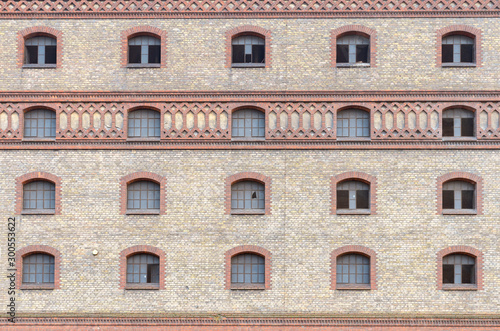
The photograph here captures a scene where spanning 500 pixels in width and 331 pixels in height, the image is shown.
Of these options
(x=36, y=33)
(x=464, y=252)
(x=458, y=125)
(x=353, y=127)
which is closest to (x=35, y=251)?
(x=36, y=33)

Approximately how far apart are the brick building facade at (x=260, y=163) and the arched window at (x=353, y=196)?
0.27ft

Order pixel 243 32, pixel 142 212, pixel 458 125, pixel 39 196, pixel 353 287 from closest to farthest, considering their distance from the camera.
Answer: pixel 353 287 → pixel 142 212 → pixel 458 125 → pixel 39 196 → pixel 243 32

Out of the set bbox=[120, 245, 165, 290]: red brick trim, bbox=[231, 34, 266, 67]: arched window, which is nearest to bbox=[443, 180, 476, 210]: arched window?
bbox=[231, 34, 266, 67]: arched window

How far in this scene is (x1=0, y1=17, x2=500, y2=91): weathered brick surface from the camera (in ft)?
81.1

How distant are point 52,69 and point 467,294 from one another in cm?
1910

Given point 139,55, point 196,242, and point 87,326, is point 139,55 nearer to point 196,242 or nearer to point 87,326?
point 196,242

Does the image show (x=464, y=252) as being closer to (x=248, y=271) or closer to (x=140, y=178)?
(x=248, y=271)

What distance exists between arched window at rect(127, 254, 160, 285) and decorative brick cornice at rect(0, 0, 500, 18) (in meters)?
10.1

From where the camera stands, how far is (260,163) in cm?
2462

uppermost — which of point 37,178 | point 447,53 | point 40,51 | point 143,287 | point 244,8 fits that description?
point 244,8

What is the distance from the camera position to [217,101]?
976 inches

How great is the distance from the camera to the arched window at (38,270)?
2464cm

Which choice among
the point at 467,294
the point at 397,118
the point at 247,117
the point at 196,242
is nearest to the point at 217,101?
the point at 247,117

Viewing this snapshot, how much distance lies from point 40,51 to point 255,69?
906cm
